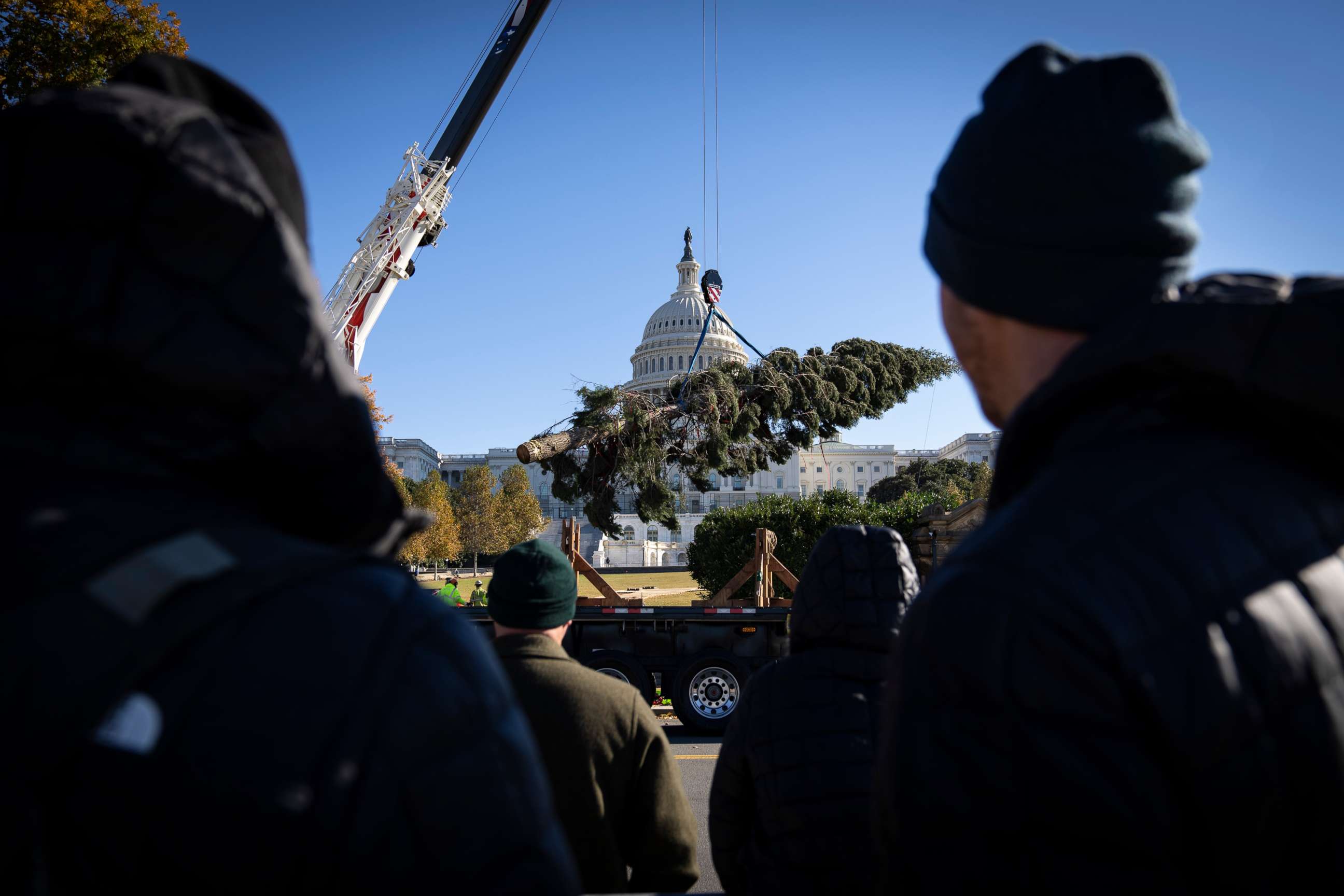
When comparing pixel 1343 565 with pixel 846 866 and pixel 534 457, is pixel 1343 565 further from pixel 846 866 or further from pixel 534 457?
pixel 534 457

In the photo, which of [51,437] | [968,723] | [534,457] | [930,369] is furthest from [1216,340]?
[930,369]

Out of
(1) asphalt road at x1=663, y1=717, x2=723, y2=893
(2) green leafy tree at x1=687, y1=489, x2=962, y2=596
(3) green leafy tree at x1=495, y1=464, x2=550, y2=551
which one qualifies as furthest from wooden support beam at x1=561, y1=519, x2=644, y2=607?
(3) green leafy tree at x1=495, y1=464, x2=550, y2=551

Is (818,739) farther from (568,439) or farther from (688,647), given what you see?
(568,439)

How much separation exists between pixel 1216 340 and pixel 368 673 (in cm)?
98

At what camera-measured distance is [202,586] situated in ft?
2.67

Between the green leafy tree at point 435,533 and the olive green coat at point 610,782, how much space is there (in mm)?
48719

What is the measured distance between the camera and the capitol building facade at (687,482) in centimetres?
8094

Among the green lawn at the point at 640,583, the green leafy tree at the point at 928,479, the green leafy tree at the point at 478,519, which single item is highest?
the green leafy tree at the point at 928,479

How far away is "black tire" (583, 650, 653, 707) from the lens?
1044 cm

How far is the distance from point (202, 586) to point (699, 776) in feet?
27.1

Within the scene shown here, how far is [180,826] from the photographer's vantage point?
30.3 inches

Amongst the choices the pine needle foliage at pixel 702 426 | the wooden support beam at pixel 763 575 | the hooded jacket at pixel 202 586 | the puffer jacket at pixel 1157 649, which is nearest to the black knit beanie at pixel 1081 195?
the puffer jacket at pixel 1157 649

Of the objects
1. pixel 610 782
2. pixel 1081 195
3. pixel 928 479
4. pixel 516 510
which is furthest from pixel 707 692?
pixel 928 479

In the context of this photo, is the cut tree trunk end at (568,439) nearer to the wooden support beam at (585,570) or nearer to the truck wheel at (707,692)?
the wooden support beam at (585,570)
